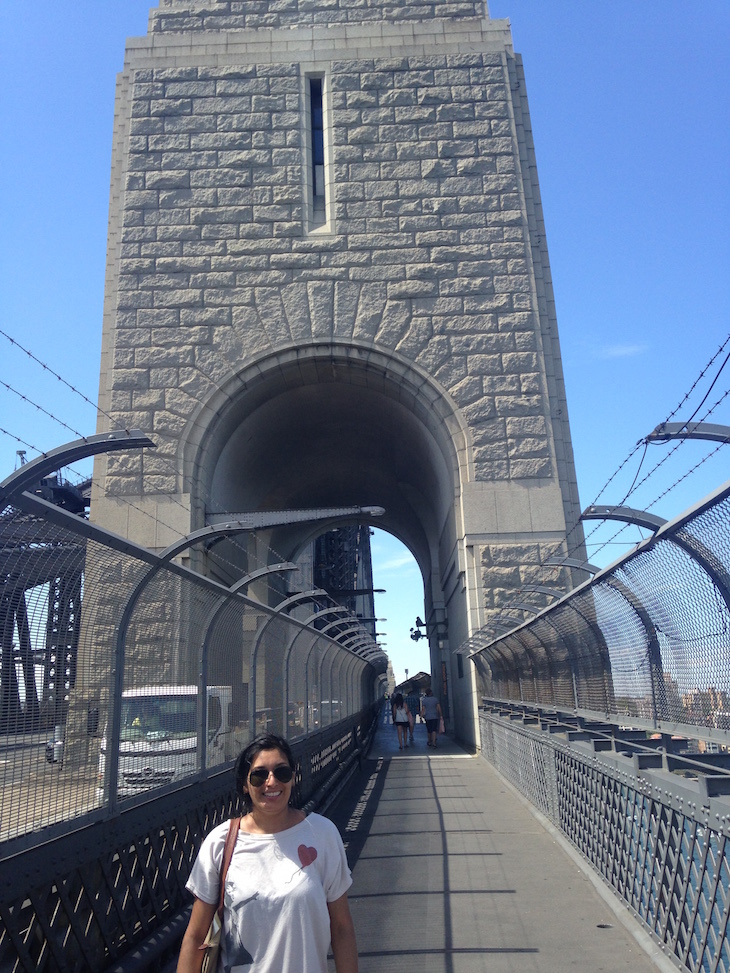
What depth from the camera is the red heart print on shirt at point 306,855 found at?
227 centimetres

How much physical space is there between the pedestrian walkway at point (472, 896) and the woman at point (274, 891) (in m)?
2.31

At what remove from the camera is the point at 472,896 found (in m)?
5.53

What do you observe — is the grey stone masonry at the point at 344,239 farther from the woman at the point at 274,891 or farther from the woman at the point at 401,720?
the woman at the point at 274,891

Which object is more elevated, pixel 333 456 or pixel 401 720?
pixel 333 456

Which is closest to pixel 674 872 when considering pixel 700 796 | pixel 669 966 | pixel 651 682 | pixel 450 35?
pixel 669 966

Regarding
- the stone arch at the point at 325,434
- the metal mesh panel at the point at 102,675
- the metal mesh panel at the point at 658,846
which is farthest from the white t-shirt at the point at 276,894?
the stone arch at the point at 325,434

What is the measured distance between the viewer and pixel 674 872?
392 cm

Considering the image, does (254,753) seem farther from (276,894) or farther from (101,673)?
(101,673)

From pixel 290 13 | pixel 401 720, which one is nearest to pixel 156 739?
pixel 401 720

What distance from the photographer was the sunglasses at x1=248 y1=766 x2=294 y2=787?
235cm

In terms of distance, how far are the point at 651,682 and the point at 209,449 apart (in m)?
12.3

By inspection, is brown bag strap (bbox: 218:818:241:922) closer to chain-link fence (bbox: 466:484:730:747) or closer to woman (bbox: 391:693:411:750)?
chain-link fence (bbox: 466:484:730:747)

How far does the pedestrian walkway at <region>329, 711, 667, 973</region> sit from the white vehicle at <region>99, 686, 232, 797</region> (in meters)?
1.45

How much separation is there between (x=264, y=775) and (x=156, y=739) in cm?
294
